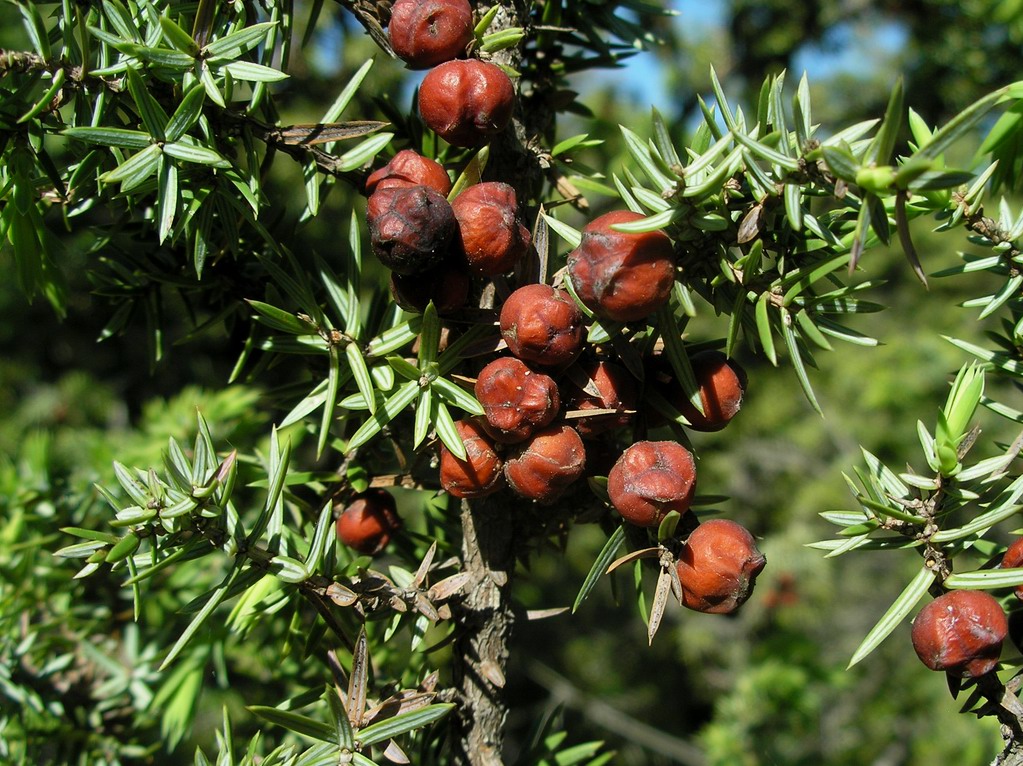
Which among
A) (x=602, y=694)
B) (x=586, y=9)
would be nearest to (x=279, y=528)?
(x=586, y=9)

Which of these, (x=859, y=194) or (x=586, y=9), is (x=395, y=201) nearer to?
(x=859, y=194)

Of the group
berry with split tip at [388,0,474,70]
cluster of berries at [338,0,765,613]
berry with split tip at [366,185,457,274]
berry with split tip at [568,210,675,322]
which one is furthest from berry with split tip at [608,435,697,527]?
berry with split tip at [388,0,474,70]

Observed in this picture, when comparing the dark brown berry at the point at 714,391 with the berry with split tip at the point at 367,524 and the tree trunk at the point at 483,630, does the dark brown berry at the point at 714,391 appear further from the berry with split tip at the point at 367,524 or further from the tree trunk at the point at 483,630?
the berry with split tip at the point at 367,524

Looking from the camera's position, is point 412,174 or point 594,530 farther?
point 594,530

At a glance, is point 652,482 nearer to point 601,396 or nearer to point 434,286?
point 601,396

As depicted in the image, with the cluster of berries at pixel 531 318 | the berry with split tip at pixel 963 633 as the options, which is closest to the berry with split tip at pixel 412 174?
the cluster of berries at pixel 531 318

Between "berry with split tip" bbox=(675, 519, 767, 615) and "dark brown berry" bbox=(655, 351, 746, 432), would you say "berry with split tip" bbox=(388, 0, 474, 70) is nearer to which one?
"dark brown berry" bbox=(655, 351, 746, 432)

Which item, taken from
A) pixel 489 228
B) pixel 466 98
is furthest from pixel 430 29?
pixel 489 228
